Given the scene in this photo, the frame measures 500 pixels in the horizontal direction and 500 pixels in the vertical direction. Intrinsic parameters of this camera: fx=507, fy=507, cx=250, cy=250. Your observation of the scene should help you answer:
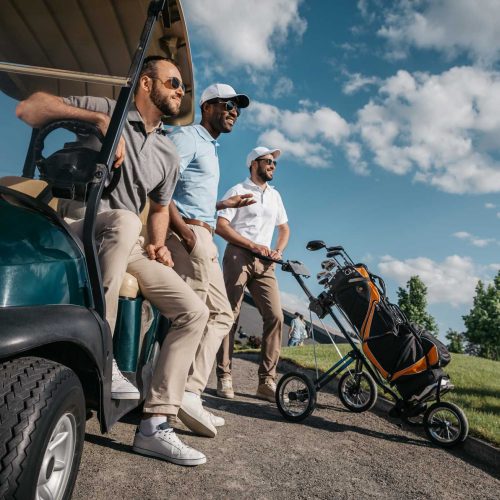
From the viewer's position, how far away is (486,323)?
4131 cm

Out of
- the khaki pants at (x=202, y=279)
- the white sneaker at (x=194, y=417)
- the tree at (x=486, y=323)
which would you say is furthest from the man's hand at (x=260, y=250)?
the tree at (x=486, y=323)

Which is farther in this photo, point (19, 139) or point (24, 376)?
point (19, 139)

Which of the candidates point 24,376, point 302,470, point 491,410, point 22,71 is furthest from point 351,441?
point 22,71

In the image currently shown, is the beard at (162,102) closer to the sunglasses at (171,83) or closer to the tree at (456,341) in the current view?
→ the sunglasses at (171,83)

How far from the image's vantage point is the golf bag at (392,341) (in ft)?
13.6

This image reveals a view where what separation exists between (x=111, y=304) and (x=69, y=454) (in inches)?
32.0

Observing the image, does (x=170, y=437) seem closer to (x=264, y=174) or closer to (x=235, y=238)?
(x=235, y=238)

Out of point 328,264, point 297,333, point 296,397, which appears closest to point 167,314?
point 296,397

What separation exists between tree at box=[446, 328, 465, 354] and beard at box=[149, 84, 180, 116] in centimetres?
4282

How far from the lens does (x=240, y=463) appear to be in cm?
303

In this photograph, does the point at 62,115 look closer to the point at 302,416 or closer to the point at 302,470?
the point at 302,470

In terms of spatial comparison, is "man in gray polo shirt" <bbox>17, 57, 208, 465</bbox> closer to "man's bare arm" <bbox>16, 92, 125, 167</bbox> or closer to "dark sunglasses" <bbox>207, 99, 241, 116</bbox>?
"man's bare arm" <bbox>16, 92, 125, 167</bbox>

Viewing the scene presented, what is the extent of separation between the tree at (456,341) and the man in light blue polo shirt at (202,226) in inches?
1631

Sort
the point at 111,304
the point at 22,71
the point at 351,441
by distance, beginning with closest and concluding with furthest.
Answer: the point at 22,71 < the point at 111,304 < the point at 351,441
